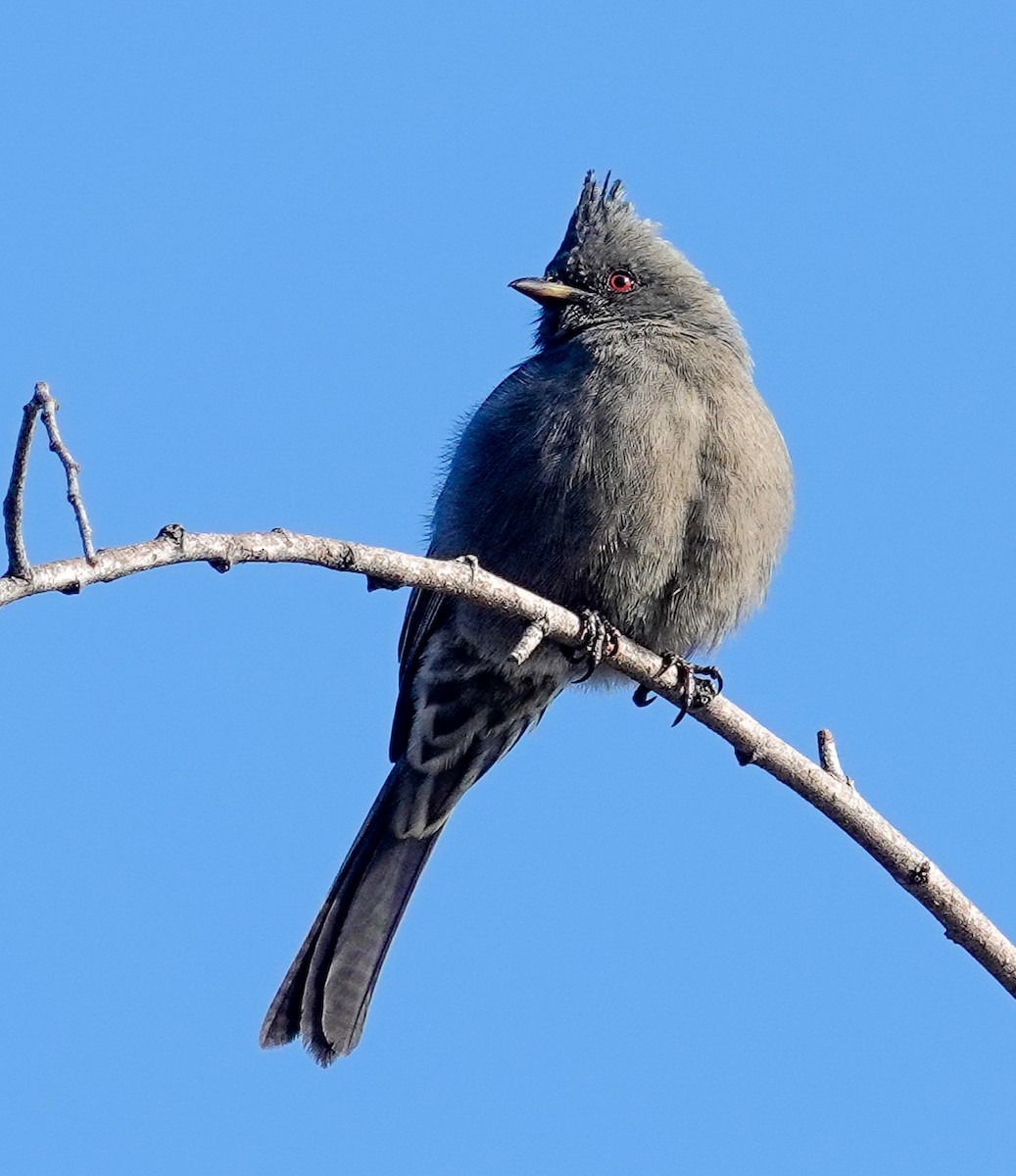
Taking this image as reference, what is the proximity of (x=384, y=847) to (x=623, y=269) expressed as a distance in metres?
3.14

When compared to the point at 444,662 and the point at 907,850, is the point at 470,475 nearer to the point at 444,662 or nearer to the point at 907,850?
the point at 444,662

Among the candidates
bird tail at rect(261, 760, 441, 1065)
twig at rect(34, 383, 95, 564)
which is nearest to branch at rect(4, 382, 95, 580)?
twig at rect(34, 383, 95, 564)

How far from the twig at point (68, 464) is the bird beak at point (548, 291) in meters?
4.66

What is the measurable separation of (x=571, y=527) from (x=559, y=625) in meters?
0.89

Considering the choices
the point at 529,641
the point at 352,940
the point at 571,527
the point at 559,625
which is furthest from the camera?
the point at 352,940

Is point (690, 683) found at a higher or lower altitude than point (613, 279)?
lower

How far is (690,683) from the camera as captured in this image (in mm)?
6566

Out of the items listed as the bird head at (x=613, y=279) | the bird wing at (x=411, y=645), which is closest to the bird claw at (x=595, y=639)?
the bird wing at (x=411, y=645)

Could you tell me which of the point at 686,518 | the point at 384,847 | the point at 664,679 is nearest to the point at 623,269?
the point at 686,518

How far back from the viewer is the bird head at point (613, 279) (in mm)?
8117

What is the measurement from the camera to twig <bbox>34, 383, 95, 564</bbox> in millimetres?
3723

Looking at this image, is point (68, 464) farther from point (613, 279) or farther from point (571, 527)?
point (613, 279)

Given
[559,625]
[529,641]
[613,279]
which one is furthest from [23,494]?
[613,279]

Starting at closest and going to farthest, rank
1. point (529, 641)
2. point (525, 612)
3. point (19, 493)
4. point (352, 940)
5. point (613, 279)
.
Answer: point (19, 493)
point (529, 641)
point (525, 612)
point (352, 940)
point (613, 279)
